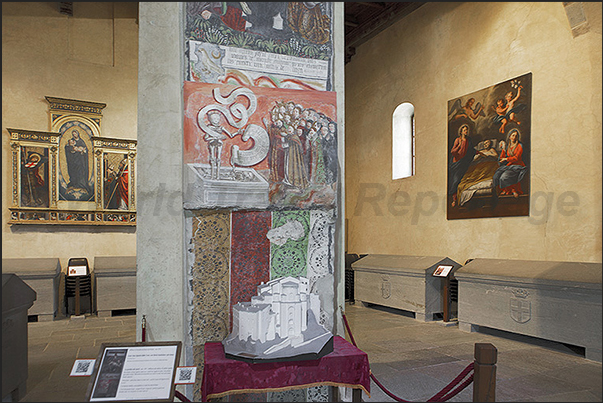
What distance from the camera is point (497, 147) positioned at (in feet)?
28.8

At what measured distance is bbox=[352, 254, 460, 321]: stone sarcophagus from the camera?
8.26m

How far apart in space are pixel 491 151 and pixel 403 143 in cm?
325

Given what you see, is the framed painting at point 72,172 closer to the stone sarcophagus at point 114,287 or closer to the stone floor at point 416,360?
the stone sarcophagus at point 114,287

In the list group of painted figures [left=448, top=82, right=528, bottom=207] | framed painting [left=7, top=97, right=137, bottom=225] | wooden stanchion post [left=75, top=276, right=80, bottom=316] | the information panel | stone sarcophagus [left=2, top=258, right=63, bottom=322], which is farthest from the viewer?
framed painting [left=7, top=97, right=137, bottom=225]

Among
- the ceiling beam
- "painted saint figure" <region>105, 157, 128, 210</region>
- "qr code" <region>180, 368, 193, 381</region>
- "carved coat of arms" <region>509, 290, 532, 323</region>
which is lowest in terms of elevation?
"carved coat of arms" <region>509, 290, 532, 323</region>

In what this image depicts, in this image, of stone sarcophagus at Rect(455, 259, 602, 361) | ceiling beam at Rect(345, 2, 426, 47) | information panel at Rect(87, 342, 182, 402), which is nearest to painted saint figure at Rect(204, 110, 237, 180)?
information panel at Rect(87, 342, 182, 402)

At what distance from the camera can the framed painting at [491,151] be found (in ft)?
27.1

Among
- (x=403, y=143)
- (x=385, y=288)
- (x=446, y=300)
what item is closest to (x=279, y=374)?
(x=446, y=300)

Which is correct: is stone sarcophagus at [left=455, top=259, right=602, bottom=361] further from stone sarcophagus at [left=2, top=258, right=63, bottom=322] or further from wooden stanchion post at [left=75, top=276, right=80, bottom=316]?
stone sarcophagus at [left=2, top=258, right=63, bottom=322]

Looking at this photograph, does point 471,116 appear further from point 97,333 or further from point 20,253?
point 20,253

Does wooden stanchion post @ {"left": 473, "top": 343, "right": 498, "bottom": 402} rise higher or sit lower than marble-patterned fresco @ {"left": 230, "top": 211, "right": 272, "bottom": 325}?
lower

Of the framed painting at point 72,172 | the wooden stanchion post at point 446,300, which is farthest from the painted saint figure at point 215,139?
the framed painting at point 72,172

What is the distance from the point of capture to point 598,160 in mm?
6902

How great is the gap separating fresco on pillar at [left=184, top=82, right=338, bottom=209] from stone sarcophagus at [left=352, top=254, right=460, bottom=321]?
15.7 ft
